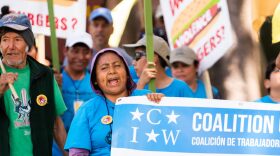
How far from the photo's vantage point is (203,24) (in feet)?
29.5

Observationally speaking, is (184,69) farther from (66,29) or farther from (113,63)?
(113,63)

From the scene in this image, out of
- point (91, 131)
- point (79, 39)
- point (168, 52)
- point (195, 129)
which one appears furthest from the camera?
point (79, 39)

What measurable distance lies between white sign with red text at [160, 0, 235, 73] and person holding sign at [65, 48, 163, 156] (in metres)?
2.25

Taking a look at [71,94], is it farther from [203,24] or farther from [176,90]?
[203,24]

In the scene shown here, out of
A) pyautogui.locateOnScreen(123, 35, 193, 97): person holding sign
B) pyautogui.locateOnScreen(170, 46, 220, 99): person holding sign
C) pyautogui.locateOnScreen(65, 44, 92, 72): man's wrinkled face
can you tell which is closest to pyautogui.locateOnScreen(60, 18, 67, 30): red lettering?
pyautogui.locateOnScreen(65, 44, 92, 72): man's wrinkled face

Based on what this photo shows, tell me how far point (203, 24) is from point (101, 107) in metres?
2.57

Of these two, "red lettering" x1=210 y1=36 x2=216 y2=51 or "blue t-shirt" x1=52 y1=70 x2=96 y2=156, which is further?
"red lettering" x1=210 y1=36 x2=216 y2=51

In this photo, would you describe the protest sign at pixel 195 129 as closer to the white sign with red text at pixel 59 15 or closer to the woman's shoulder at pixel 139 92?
the woman's shoulder at pixel 139 92

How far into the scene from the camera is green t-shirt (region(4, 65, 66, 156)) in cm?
704

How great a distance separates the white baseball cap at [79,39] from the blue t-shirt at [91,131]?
7.97 ft

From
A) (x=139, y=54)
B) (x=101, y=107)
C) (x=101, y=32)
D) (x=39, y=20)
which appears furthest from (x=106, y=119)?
(x=101, y=32)

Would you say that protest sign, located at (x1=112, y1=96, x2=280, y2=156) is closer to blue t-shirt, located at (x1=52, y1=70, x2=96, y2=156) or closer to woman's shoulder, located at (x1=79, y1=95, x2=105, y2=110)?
woman's shoulder, located at (x1=79, y1=95, x2=105, y2=110)

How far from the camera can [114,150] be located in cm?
625

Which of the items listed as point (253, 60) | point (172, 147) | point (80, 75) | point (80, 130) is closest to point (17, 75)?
point (80, 130)
